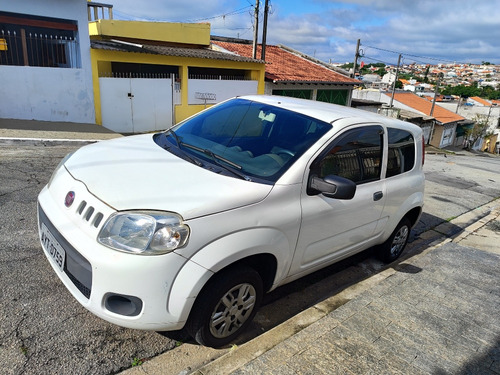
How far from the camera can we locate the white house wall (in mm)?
9422

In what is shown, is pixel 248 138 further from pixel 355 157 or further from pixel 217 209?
pixel 217 209

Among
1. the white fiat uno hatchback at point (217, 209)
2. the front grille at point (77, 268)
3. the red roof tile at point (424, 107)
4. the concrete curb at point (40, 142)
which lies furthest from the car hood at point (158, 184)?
the red roof tile at point (424, 107)

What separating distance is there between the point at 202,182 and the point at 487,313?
2837mm

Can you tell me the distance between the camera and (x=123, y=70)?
13.0m

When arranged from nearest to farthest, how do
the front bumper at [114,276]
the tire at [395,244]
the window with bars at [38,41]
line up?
1. the front bumper at [114,276]
2. the tire at [395,244]
3. the window with bars at [38,41]

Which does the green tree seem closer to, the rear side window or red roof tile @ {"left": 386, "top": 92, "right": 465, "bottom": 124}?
red roof tile @ {"left": 386, "top": 92, "right": 465, "bottom": 124}

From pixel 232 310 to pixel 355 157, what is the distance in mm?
1705

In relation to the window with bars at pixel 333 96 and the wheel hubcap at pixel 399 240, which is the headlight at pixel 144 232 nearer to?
the wheel hubcap at pixel 399 240

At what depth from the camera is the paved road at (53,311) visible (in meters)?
2.36

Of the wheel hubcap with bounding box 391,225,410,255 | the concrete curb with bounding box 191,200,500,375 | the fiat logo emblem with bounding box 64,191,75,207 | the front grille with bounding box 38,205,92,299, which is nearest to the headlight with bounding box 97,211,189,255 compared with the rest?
the front grille with bounding box 38,205,92,299

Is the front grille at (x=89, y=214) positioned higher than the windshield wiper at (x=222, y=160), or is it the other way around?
the windshield wiper at (x=222, y=160)

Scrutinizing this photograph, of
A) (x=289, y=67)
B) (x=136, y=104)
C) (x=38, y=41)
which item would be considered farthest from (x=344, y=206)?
(x=289, y=67)

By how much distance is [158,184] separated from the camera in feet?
8.09

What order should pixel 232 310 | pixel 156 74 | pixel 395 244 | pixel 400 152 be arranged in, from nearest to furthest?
pixel 232 310, pixel 400 152, pixel 395 244, pixel 156 74
